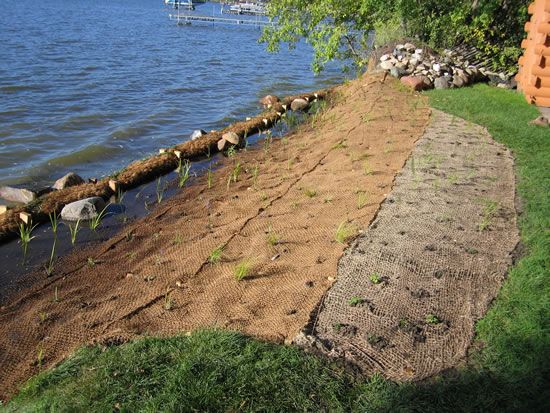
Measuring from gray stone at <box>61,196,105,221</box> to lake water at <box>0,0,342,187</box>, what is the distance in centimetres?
199

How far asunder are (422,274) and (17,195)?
6218mm

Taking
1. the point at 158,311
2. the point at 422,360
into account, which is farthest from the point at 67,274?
the point at 422,360

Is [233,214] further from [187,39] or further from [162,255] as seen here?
[187,39]

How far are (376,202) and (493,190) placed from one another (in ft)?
5.40

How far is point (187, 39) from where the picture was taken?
1281 inches

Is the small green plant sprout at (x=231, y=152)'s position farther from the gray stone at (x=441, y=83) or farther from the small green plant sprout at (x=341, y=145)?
the gray stone at (x=441, y=83)

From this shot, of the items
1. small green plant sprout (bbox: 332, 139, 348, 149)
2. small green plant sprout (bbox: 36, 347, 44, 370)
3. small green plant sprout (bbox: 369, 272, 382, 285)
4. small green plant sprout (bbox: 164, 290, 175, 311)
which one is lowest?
small green plant sprout (bbox: 36, 347, 44, 370)

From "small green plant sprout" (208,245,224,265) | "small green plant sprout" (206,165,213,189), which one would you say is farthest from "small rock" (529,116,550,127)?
"small green plant sprout" (208,245,224,265)

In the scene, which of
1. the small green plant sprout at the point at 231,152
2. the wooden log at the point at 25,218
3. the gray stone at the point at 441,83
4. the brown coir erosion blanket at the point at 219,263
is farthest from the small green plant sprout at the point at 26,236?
the gray stone at the point at 441,83

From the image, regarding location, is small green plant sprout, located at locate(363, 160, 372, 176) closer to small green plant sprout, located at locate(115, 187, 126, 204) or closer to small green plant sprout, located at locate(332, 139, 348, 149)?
small green plant sprout, located at locate(332, 139, 348, 149)

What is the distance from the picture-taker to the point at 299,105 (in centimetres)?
1384

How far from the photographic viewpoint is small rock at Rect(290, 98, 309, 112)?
1383 centimetres

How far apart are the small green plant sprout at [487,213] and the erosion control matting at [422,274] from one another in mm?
16

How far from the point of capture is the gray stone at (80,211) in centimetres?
689
